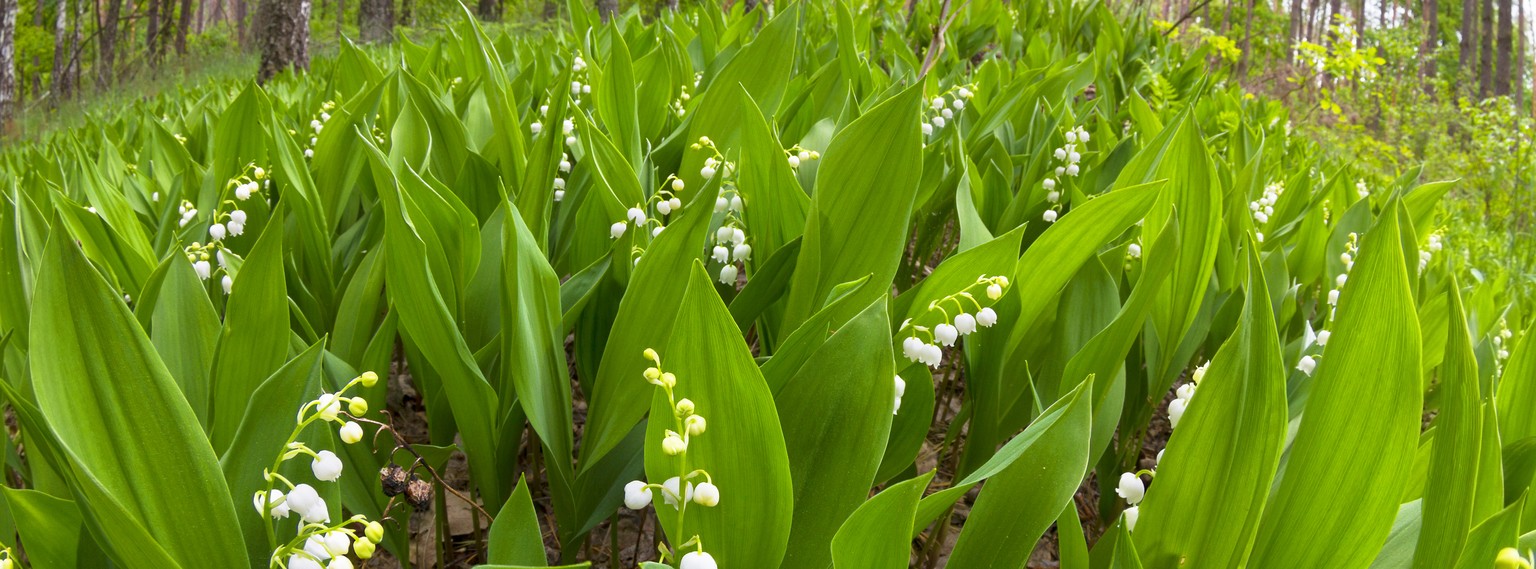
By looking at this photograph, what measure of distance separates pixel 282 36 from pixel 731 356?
6.11m

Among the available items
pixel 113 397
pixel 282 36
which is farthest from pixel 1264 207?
pixel 282 36

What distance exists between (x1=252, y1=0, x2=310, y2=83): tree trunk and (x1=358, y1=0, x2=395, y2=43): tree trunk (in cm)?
596

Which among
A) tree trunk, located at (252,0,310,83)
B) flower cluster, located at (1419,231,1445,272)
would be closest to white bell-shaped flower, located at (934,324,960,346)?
flower cluster, located at (1419,231,1445,272)

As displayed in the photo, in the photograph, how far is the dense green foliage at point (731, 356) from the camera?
2.57 feet

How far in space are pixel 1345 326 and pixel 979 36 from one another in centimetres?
424

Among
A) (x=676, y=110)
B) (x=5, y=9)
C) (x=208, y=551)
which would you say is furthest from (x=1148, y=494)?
(x=5, y=9)

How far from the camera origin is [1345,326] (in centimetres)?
80

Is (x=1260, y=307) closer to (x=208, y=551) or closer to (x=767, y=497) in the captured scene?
(x=767, y=497)

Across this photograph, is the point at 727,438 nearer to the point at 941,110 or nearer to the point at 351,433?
the point at 351,433

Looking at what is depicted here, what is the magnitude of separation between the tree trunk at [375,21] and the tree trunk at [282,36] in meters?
5.96

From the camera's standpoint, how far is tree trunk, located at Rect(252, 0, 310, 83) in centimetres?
591

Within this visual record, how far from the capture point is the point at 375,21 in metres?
12.6

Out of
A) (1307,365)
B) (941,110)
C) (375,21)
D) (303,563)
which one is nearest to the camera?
(303,563)

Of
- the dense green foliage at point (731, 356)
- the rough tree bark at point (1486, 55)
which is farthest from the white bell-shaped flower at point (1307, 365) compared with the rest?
the rough tree bark at point (1486, 55)
